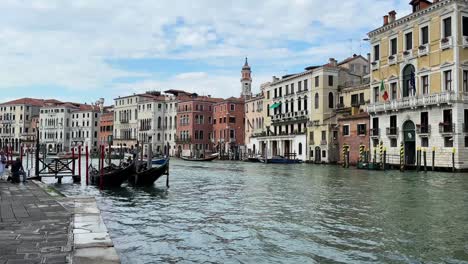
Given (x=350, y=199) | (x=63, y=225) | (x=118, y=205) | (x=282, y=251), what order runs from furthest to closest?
(x=350, y=199)
(x=118, y=205)
(x=282, y=251)
(x=63, y=225)

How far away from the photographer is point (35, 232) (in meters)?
5.65

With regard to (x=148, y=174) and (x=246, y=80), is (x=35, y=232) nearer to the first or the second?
(x=148, y=174)

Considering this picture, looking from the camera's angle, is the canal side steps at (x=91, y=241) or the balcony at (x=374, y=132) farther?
the balcony at (x=374, y=132)

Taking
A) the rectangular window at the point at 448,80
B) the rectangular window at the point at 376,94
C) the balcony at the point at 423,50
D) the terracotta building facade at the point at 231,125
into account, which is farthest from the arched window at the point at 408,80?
the terracotta building facade at the point at 231,125

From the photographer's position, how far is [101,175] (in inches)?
686

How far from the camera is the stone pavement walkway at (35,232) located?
4.53 meters

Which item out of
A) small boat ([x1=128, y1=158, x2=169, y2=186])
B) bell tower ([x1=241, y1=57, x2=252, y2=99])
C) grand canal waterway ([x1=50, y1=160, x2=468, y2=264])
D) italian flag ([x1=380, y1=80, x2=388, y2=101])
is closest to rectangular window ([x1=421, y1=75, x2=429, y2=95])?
italian flag ([x1=380, y1=80, x2=388, y2=101])

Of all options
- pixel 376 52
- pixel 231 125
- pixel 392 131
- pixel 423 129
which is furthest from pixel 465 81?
pixel 231 125

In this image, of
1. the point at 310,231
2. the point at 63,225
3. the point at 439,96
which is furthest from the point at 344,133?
the point at 63,225

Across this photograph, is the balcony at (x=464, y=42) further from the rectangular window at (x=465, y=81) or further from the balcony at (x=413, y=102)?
the balcony at (x=413, y=102)

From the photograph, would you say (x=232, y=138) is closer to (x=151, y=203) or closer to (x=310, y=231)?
(x=151, y=203)

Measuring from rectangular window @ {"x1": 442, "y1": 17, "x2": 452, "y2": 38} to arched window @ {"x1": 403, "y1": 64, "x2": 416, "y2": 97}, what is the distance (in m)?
3.20

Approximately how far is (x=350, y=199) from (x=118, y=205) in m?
6.54

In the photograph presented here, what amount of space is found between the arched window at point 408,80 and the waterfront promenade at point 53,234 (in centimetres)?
2585
